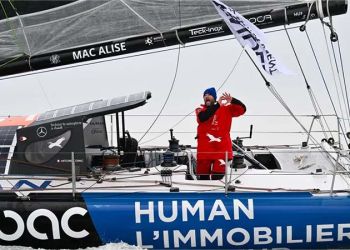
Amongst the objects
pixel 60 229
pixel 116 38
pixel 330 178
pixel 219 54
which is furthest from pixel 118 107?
A: pixel 219 54

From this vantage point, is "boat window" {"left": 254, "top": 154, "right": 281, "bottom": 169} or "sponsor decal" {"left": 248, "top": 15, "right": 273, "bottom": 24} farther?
"boat window" {"left": 254, "top": 154, "right": 281, "bottom": 169}

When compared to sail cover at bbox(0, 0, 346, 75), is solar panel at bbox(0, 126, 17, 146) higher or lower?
lower

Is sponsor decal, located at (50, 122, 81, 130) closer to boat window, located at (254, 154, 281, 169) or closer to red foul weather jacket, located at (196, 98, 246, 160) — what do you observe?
red foul weather jacket, located at (196, 98, 246, 160)

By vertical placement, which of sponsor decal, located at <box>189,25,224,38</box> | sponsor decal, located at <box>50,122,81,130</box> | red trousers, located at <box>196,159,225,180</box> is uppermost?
sponsor decal, located at <box>189,25,224,38</box>

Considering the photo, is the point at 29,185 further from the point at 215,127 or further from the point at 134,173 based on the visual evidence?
the point at 215,127

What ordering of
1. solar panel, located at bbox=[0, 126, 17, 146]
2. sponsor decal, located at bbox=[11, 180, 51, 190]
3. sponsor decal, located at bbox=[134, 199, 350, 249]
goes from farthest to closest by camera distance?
solar panel, located at bbox=[0, 126, 17, 146] → sponsor decal, located at bbox=[11, 180, 51, 190] → sponsor decal, located at bbox=[134, 199, 350, 249]

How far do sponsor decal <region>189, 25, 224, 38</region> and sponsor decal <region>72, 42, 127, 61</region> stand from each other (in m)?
0.66

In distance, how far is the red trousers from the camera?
5.81 m

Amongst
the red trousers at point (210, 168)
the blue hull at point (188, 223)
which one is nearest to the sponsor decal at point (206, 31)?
the red trousers at point (210, 168)

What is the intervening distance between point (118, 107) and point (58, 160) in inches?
29.2

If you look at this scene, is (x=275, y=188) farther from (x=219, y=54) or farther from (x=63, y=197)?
(x=219, y=54)

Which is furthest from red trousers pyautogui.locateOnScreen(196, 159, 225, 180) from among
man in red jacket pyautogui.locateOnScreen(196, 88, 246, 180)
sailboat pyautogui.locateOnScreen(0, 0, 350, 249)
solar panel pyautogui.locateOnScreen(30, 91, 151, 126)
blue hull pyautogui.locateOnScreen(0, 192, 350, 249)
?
solar panel pyautogui.locateOnScreen(30, 91, 151, 126)

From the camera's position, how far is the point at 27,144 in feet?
19.2

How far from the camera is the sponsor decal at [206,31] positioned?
5863mm
